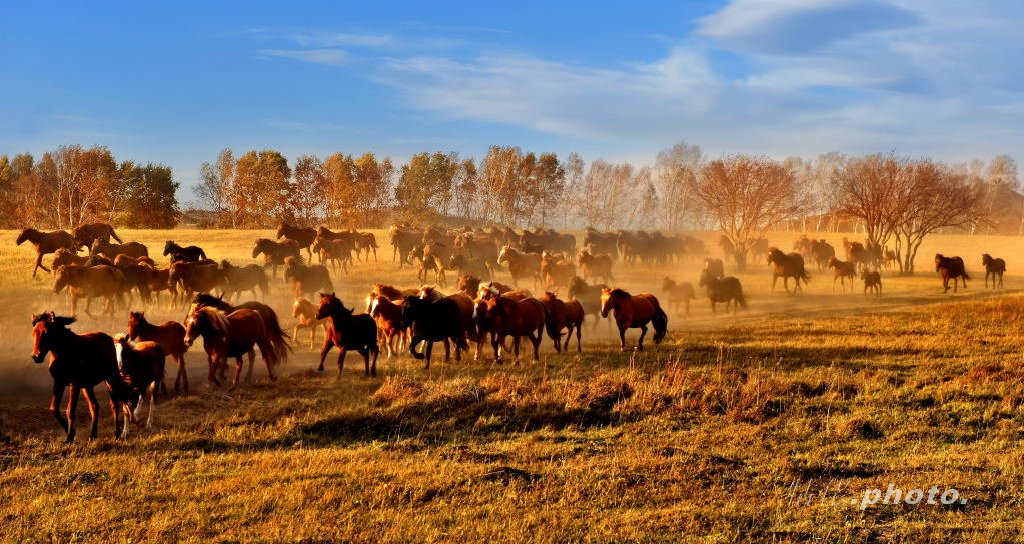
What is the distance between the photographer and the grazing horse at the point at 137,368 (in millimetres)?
12422

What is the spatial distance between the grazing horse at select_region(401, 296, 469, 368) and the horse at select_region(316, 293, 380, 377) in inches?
37.7

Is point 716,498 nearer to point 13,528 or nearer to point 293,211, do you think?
point 13,528

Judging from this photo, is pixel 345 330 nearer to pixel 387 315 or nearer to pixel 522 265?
pixel 387 315

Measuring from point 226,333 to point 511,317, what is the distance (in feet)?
22.5

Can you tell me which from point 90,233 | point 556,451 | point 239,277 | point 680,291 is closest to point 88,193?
point 90,233

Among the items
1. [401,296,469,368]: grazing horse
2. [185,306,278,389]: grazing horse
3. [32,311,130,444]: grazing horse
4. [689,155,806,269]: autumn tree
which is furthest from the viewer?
[689,155,806,269]: autumn tree

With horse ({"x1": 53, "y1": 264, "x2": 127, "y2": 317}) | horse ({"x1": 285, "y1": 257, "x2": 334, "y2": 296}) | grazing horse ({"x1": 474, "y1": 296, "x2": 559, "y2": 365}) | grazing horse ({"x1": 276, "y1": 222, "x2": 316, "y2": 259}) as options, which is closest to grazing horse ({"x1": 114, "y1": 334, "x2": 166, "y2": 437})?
grazing horse ({"x1": 474, "y1": 296, "x2": 559, "y2": 365})

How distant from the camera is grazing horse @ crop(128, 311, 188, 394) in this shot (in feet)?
49.2

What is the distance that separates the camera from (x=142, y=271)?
2681 centimetres

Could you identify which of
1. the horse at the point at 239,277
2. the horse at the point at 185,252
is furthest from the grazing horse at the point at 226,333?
the horse at the point at 185,252

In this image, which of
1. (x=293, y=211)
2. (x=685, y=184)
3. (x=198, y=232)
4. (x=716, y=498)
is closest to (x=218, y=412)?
(x=716, y=498)

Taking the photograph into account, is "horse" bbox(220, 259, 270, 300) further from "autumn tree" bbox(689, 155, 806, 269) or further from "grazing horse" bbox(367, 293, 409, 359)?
"autumn tree" bbox(689, 155, 806, 269)

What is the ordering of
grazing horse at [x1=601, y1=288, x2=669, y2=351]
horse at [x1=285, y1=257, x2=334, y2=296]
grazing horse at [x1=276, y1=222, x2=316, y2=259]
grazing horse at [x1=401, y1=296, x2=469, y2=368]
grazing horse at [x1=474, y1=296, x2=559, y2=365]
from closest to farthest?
grazing horse at [x1=401, y1=296, x2=469, y2=368], grazing horse at [x1=474, y1=296, x2=559, y2=365], grazing horse at [x1=601, y1=288, x2=669, y2=351], horse at [x1=285, y1=257, x2=334, y2=296], grazing horse at [x1=276, y1=222, x2=316, y2=259]

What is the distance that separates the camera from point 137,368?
12.6m
